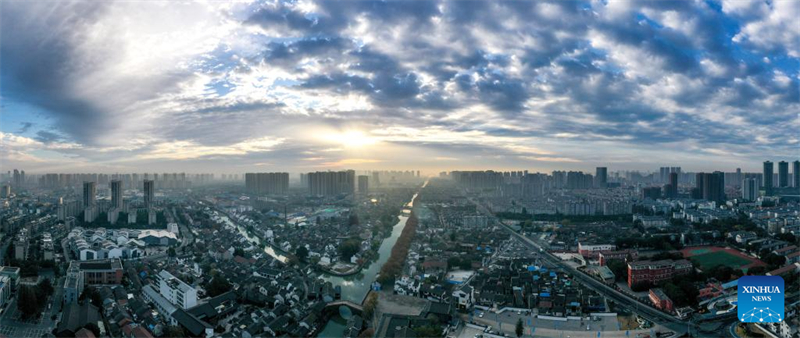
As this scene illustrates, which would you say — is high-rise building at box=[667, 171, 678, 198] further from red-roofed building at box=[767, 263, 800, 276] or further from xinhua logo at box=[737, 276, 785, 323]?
xinhua logo at box=[737, 276, 785, 323]

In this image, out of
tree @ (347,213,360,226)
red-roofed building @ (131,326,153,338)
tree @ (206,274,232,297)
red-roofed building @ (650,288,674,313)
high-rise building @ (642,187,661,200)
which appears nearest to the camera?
red-roofed building @ (131,326,153,338)

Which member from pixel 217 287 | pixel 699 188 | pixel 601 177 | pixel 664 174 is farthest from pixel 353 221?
pixel 664 174

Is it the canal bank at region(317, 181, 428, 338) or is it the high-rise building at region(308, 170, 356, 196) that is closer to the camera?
the canal bank at region(317, 181, 428, 338)

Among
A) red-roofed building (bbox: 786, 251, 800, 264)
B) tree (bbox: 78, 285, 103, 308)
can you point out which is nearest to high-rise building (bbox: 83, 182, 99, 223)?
tree (bbox: 78, 285, 103, 308)

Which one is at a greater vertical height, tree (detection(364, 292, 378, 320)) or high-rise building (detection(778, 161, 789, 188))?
high-rise building (detection(778, 161, 789, 188))

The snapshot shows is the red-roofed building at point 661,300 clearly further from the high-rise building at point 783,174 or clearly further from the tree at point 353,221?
the high-rise building at point 783,174

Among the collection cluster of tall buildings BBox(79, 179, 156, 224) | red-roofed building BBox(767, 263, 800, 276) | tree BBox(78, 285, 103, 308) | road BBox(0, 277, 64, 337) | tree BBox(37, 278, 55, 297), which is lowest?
road BBox(0, 277, 64, 337)

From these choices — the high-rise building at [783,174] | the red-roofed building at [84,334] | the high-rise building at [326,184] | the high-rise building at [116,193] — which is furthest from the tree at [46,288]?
the high-rise building at [783,174]

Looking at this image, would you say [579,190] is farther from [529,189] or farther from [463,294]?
[463,294]
